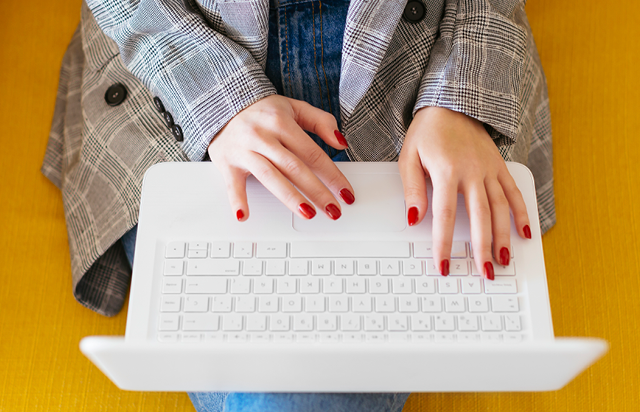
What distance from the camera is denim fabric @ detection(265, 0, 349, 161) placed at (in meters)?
0.67

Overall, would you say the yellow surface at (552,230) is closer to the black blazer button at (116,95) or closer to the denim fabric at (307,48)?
the black blazer button at (116,95)

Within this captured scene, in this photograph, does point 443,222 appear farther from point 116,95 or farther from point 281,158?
point 116,95

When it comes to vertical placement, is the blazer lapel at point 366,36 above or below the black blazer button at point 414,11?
below

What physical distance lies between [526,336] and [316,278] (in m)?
0.23

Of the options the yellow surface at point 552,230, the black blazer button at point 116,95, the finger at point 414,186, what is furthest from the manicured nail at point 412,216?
the black blazer button at point 116,95

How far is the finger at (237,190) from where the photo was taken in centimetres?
55

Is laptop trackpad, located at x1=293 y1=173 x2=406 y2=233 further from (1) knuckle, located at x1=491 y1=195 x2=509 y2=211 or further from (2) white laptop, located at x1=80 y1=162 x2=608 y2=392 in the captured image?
(1) knuckle, located at x1=491 y1=195 x2=509 y2=211

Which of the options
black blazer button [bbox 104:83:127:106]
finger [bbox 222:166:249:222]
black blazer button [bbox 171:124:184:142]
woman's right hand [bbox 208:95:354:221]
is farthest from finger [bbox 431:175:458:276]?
black blazer button [bbox 104:83:127:106]

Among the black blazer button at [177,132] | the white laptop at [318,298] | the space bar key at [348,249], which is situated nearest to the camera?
the white laptop at [318,298]

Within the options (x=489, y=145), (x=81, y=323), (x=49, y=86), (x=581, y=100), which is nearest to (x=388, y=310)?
(x=489, y=145)

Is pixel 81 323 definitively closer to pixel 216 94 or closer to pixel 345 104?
pixel 216 94

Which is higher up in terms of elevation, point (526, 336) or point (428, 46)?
point (428, 46)

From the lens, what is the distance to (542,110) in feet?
2.70

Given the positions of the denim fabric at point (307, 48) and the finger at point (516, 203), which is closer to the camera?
the finger at point (516, 203)
